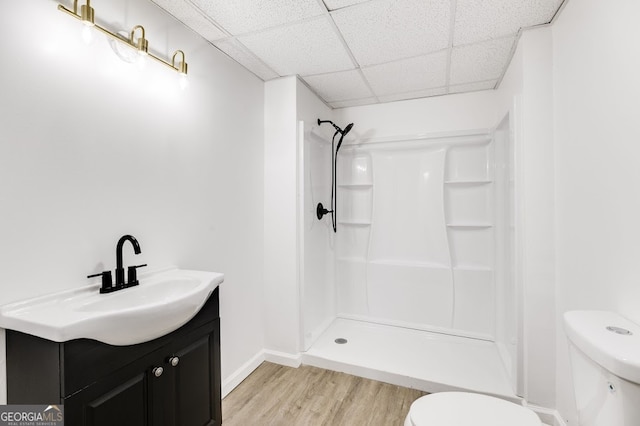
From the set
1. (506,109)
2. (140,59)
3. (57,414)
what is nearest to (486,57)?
(506,109)

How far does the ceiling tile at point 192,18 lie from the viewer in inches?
59.2

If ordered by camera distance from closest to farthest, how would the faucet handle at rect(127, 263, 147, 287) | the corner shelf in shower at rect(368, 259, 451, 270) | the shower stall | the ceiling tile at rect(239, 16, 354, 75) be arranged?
1. the faucet handle at rect(127, 263, 147, 287)
2. the ceiling tile at rect(239, 16, 354, 75)
3. the shower stall
4. the corner shelf in shower at rect(368, 259, 451, 270)

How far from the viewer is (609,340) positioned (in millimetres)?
843

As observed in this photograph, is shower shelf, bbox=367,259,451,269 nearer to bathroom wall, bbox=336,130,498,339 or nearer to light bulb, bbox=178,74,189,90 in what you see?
bathroom wall, bbox=336,130,498,339

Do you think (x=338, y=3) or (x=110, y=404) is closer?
(x=110, y=404)

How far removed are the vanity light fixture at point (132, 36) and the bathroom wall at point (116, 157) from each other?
0.05 metres

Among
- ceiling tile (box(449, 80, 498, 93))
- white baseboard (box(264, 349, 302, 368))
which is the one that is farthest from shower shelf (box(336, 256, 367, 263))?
ceiling tile (box(449, 80, 498, 93))

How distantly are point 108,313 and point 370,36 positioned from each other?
1879mm

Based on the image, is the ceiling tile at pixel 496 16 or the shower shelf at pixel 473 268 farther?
the shower shelf at pixel 473 268

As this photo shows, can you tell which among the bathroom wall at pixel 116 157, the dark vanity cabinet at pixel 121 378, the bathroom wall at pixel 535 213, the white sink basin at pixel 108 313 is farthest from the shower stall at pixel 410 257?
the white sink basin at pixel 108 313

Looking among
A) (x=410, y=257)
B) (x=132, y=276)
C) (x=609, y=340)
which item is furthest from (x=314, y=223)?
(x=609, y=340)

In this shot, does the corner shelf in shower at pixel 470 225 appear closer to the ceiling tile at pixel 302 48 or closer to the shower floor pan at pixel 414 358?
the shower floor pan at pixel 414 358

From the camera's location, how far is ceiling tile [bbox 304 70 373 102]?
2.31 m

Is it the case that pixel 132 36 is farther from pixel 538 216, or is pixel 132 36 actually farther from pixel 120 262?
pixel 538 216
